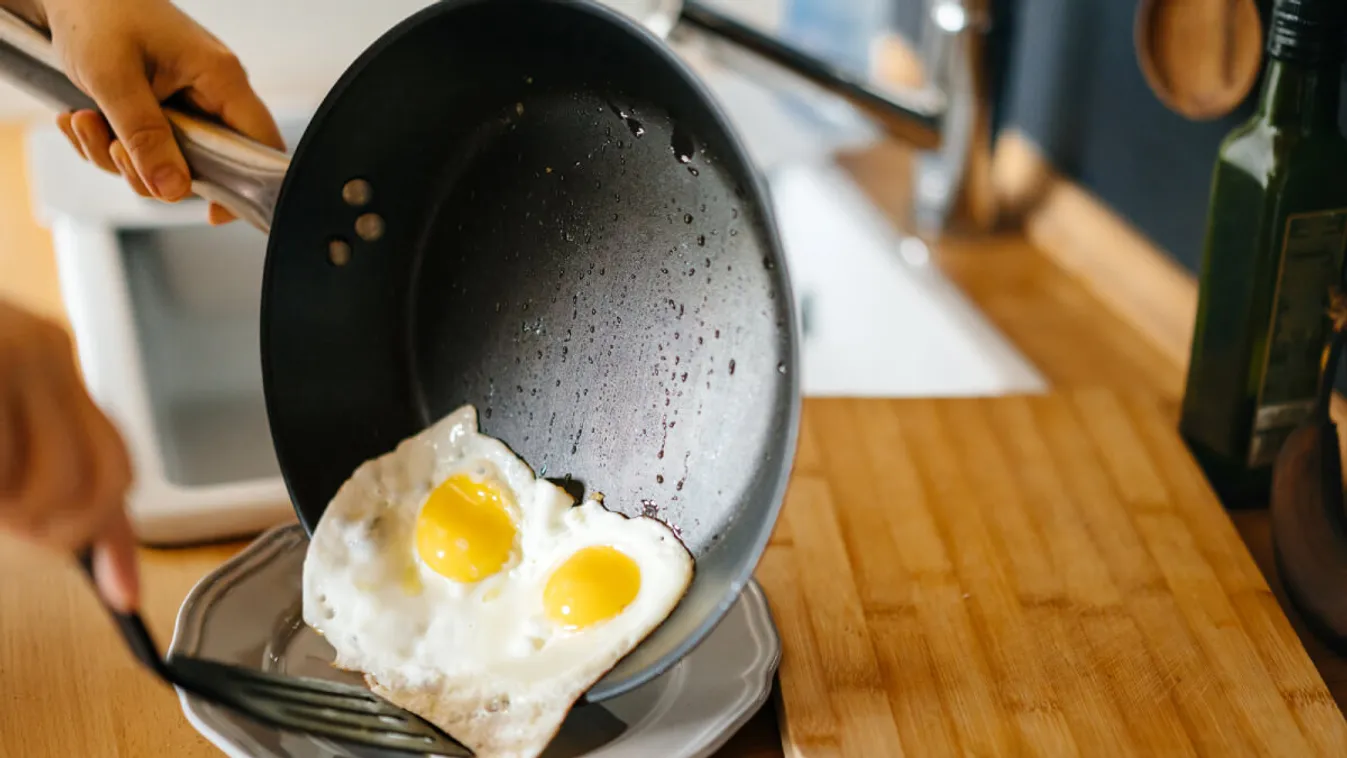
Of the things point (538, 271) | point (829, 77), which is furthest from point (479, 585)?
point (829, 77)

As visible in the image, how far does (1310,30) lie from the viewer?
0.69 meters

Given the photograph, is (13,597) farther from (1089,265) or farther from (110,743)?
(1089,265)

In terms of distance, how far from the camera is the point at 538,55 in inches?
25.8

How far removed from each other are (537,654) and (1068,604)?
0.32m

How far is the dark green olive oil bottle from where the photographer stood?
714 mm

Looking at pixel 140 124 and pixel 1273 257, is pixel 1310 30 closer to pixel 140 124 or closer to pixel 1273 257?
pixel 1273 257

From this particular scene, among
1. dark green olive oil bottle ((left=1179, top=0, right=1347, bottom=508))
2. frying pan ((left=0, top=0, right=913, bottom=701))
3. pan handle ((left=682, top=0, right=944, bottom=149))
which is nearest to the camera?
frying pan ((left=0, top=0, right=913, bottom=701))

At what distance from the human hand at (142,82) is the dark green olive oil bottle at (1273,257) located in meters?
0.63

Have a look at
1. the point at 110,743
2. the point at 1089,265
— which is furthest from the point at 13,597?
the point at 1089,265

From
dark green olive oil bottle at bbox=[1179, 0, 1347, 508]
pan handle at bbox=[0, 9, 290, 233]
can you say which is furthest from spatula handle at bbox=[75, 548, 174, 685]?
dark green olive oil bottle at bbox=[1179, 0, 1347, 508]

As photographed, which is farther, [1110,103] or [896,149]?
[896,149]

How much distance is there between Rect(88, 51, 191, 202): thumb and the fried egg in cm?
20

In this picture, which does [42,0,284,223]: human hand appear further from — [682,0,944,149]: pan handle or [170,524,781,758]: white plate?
[682,0,944,149]: pan handle

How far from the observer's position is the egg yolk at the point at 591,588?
2.00ft
